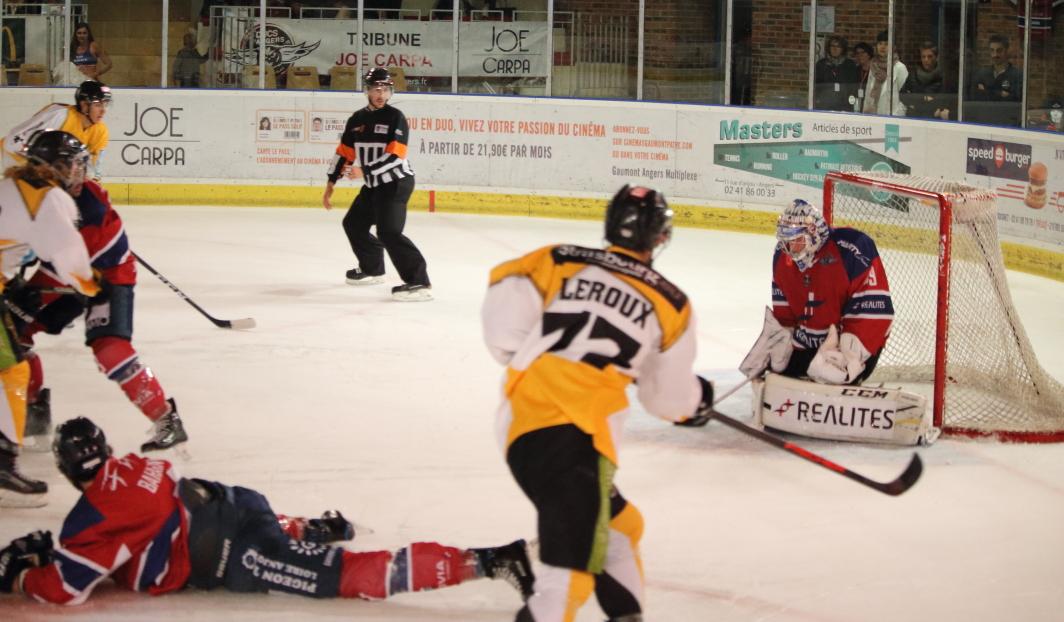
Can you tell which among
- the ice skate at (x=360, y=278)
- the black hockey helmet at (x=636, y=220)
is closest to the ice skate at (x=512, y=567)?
the black hockey helmet at (x=636, y=220)

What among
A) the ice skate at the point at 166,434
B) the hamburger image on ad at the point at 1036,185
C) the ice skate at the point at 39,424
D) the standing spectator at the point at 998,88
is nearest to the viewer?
the ice skate at the point at 166,434

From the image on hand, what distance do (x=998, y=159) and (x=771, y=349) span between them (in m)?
4.43

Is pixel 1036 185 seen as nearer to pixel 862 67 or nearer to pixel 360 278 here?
pixel 862 67

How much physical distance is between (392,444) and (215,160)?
656 centimetres

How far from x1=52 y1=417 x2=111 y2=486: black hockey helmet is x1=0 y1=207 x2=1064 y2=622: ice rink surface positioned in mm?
365

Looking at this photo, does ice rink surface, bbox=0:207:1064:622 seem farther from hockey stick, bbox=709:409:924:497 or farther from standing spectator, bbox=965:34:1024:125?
standing spectator, bbox=965:34:1024:125

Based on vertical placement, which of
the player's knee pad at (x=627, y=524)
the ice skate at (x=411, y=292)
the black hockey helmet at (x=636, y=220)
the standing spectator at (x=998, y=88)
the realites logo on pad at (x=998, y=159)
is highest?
the standing spectator at (x=998, y=88)

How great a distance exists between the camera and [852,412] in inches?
208

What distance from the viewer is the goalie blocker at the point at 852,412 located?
5273 mm

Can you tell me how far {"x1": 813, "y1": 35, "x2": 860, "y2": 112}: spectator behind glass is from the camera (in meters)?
10.8

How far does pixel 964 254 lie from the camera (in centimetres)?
585

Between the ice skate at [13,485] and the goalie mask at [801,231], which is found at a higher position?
the goalie mask at [801,231]

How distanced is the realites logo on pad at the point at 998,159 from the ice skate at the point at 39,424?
624 cm

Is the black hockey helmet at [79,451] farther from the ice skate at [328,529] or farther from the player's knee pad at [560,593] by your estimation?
the player's knee pad at [560,593]
